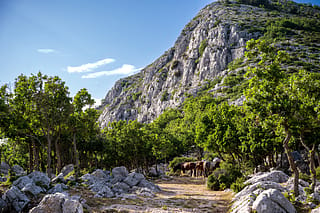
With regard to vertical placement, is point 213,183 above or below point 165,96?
below

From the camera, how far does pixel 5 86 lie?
959 inches

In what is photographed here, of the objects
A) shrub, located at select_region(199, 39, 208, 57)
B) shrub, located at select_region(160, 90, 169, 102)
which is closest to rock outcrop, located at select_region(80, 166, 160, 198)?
shrub, located at select_region(160, 90, 169, 102)

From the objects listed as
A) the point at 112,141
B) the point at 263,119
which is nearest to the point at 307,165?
the point at 263,119

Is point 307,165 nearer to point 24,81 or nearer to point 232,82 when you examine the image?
point 24,81

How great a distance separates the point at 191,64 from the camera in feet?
479

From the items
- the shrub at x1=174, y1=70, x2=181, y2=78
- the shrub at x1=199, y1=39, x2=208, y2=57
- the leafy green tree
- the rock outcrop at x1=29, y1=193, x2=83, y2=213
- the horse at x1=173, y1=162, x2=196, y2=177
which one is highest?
the shrub at x1=199, y1=39, x2=208, y2=57

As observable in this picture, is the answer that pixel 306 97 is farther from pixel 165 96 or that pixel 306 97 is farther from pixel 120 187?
pixel 165 96

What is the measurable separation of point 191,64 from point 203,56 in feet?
38.3

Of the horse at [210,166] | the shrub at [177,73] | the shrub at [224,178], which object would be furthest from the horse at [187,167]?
the shrub at [177,73]

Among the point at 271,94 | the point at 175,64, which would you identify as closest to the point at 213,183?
the point at 271,94

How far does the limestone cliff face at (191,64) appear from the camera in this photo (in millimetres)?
128875

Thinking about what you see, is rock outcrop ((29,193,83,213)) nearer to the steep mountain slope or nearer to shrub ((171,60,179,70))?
the steep mountain slope

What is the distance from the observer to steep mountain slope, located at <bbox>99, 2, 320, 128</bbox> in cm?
12600

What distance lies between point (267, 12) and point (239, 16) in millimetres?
31597
